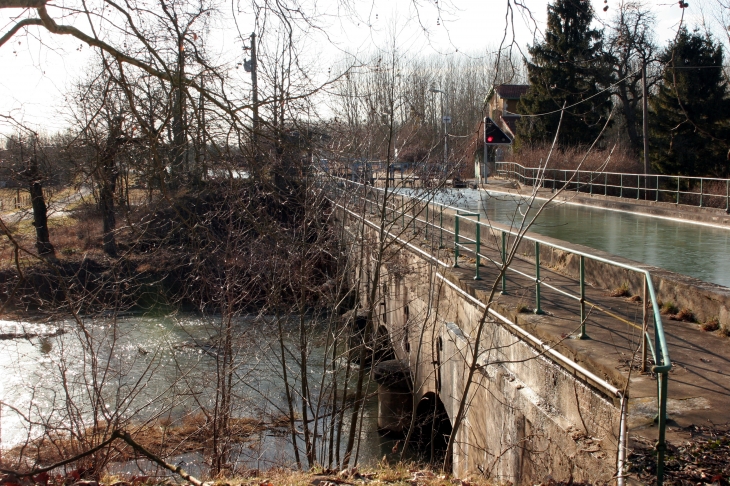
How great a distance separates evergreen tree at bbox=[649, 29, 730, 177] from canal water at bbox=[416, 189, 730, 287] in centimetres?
948

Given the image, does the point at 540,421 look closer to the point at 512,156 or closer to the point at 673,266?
the point at 673,266

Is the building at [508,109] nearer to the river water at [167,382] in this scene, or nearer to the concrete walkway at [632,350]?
the river water at [167,382]

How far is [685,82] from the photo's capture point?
2470 cm

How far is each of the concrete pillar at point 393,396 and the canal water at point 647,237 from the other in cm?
338

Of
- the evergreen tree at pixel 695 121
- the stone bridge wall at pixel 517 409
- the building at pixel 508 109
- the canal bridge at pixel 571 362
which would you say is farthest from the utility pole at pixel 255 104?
the building at pixel 508 109

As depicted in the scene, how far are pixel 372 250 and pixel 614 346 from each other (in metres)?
4.98

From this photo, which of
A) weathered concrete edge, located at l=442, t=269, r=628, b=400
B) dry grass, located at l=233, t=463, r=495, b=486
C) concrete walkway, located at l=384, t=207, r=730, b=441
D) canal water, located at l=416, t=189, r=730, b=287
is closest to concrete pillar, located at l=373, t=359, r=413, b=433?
canal water, located at l=416, t=189, r=730, b=287

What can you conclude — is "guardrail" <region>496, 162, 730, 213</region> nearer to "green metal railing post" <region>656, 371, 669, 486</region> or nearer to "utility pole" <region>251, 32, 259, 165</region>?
"utility pole" <region>251, 32, 259, 165</region>

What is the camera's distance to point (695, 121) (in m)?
25.2

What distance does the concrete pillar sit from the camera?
12.4 m

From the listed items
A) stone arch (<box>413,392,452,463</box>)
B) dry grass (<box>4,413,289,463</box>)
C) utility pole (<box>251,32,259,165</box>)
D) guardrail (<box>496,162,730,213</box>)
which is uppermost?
utility pole (<box>251,32,259,165</box>)

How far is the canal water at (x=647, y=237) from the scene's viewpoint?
9.61 meters

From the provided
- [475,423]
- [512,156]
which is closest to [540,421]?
[475,423]

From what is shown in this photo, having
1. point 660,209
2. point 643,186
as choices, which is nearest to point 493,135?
point 660,209
